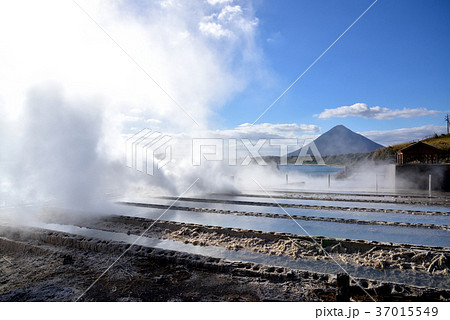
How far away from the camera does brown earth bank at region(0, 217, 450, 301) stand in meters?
4.08

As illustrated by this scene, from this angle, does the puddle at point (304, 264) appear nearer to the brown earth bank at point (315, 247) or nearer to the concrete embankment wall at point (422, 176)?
the brown earth bank at point (315, 247)

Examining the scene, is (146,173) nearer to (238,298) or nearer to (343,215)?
(343,215)

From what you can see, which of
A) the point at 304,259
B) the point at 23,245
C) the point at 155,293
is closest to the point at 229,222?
the point at 304,259

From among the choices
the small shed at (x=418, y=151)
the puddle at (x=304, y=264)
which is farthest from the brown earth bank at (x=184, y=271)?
the small shed at (x=418, y=151)

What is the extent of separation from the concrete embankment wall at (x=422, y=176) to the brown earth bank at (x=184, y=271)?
16.3 m

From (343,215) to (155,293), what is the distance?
8.07 meters

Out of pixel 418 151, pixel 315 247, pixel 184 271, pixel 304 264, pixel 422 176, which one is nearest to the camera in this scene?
pixel 184 271

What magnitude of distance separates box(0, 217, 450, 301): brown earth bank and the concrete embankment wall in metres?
16.3

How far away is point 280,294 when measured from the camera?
409 centimetres

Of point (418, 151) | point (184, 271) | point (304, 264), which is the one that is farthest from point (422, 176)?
point (184, 271)

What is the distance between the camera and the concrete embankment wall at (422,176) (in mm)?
18484

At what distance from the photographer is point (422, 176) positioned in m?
19.2

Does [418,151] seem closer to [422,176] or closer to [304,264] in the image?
[422,176]

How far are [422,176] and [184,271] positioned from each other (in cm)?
A: 2037
